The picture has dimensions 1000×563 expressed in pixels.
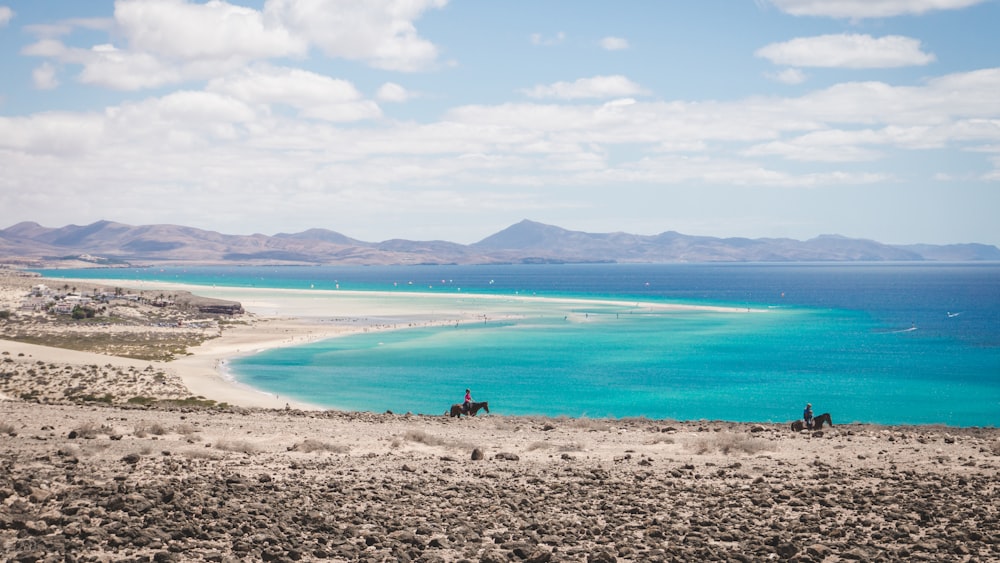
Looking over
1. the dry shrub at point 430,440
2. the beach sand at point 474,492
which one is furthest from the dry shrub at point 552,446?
the dry shrub at point 430,440

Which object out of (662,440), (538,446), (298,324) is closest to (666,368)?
(662,440)

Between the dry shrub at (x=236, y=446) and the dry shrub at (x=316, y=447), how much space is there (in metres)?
0.97

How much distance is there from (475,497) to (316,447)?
5.92 meters

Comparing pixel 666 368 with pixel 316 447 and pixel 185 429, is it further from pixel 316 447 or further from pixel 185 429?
pixel 316 447

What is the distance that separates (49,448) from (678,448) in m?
14.6

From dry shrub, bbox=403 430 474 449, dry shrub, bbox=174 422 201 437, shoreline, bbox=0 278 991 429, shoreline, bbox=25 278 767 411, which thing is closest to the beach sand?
dry shrub, bbox=403 430 474 449

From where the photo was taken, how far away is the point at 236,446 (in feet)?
63.6

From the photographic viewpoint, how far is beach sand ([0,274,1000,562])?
12273mm

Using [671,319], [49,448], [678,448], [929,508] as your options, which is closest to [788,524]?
[929,508]

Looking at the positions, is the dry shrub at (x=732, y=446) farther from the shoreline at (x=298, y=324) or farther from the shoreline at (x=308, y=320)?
the shoreline at (x=308, y=320)

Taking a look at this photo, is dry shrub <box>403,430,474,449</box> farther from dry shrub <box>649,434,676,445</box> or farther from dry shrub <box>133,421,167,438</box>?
dry shrub <box>133,421,167,438</box>

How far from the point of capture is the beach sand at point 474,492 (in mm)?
12273

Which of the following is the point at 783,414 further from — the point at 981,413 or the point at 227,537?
the point at 227,537

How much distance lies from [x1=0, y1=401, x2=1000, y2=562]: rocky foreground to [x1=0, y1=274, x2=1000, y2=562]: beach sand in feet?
0.15
